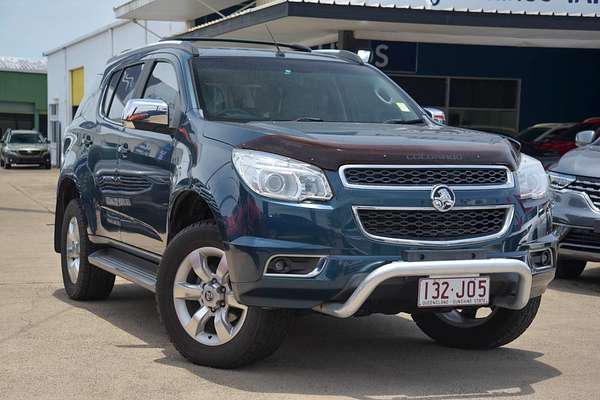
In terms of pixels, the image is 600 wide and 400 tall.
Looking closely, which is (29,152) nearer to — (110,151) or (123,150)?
(110,151)

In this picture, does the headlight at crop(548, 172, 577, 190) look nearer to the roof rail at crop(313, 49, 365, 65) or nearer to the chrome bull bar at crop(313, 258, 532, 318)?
the roof rail at crop(313, 49, 365, 65)

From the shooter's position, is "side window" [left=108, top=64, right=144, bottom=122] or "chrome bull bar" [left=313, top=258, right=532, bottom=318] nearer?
"chrome bull bar" [left=313, top=258, right=532, bottom=318]

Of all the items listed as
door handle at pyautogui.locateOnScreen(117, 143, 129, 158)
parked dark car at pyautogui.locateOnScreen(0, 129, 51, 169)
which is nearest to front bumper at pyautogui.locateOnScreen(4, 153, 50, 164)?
parked dark car at pyautogui.locateOnScreen(0, 129, 51, 169)

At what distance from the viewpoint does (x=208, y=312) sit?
5.02 metres

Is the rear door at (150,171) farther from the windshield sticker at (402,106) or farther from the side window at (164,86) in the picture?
the windshield sticker at (402,106)

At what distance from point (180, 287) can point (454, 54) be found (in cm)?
1825

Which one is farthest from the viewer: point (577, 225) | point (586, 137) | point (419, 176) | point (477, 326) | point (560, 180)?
point (586, 137)

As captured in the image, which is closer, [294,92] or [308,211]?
[308,211]

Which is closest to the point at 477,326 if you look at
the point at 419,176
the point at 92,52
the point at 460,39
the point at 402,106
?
the point at 419,176

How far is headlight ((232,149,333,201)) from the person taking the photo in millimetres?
4605

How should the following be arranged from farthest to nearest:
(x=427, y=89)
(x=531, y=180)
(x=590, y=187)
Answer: (x=427, y=89), (x=590, y=187), (x=531, y=180)

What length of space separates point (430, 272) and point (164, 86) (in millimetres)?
2482

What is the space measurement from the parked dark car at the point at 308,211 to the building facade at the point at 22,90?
59.1 m

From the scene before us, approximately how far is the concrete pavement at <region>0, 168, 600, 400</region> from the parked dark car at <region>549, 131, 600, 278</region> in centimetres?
78
